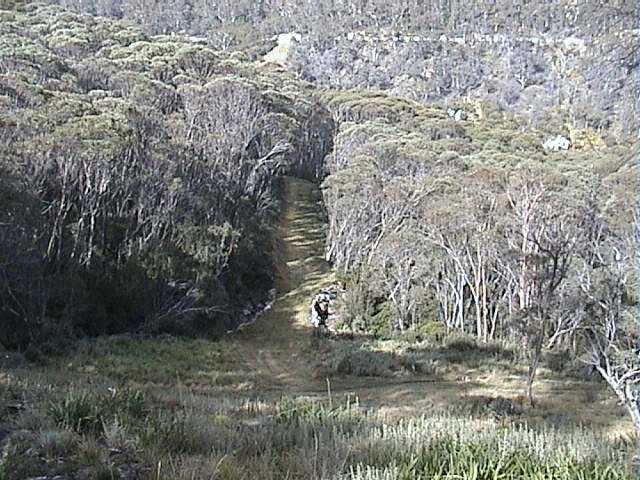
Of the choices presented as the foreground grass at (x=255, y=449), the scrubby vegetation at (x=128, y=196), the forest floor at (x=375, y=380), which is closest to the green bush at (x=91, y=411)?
the foreground grass at (x=255, y=449)

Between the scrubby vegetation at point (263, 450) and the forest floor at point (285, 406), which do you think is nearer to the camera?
the scrubby vegetation at point (263, 450)

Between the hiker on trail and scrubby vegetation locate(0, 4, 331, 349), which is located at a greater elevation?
scrubby vegetation locate(0, 4, 331, 349)

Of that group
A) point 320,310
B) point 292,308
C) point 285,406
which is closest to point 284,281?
point 292,308

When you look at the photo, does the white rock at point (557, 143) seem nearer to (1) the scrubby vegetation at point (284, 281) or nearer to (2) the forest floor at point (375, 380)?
(1) the scrubby vegetation at point (284, 281)

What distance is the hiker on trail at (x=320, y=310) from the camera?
1142 inches

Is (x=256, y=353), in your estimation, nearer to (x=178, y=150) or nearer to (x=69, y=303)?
(x=69, y=303)

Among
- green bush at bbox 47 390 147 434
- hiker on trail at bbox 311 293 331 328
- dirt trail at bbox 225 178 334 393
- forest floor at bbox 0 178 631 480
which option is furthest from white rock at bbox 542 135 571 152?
green bush at bbox 47 390 147 434

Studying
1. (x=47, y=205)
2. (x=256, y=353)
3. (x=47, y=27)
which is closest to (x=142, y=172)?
(x=47, y=205)

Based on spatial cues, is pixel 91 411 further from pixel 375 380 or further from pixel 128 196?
pixel 128 196

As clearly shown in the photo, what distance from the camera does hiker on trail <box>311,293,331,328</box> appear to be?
2902 cm

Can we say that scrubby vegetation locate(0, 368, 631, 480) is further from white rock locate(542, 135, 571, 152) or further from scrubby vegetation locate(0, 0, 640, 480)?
white rock locate(542, 135, 571, 152)

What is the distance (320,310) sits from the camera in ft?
98.2

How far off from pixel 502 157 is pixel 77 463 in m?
35.8

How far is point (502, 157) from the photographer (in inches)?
1476
